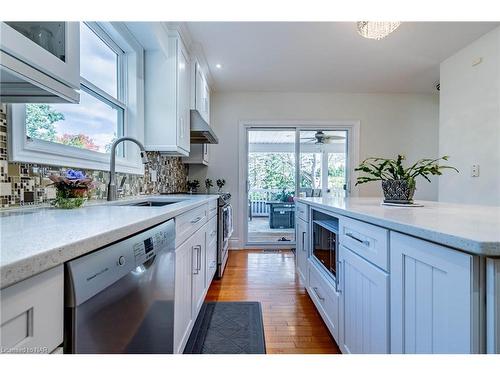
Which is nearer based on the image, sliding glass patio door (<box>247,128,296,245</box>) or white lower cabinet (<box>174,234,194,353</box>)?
white lower cabinet (<box>174,234,194,353</box>)

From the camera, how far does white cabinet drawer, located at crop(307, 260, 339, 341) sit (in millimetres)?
1606

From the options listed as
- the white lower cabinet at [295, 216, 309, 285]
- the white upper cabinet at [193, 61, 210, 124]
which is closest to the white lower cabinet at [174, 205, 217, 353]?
the white lower cabinet at [295, 216, 309, 285]

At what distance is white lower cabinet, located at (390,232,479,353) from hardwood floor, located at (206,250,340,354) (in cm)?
90

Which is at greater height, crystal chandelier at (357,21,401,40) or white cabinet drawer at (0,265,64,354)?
crystal chandelier at (357,21,401,40)

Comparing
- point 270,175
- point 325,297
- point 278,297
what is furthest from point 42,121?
point 270,175

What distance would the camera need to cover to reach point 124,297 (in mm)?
762

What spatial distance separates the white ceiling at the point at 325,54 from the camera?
2658 mm

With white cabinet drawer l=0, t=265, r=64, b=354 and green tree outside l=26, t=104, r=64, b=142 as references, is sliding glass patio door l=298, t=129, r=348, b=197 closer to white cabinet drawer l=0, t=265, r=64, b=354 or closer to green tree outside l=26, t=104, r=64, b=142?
green tree outside l=26, t=104, r=64, b=142

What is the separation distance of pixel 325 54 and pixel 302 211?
1.90 meters

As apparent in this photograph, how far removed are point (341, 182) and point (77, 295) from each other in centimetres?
450

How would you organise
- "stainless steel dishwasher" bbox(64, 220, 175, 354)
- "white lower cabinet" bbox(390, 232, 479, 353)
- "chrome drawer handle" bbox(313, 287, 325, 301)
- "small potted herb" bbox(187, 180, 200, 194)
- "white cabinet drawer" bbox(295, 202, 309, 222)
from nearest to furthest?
"stainless steel dishwasher" bbox(64, 220, 175, 354)
"white lower cabinet" bbox(390, 232, 479, 353)
"chrome drawer handle" bbox(313, 287, 325, 301)
"white cabinet drawer" bbox(295, 202, 309, 222)
"small potted herb" bbox(187, 180, 200, 194)

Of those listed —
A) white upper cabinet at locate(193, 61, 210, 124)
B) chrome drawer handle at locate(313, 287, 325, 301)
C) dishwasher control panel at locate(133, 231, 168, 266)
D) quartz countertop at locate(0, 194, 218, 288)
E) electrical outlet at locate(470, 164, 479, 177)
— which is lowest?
chrome drawer handle at locate(313, 287, 325, 301)

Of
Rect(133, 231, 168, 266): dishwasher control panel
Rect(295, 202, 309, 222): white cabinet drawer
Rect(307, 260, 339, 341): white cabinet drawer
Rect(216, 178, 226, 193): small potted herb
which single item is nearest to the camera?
Rect(133, 231, 168, 266): dishwasher control panel
